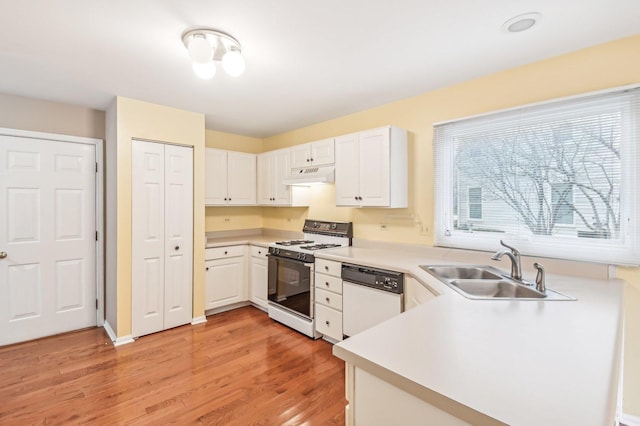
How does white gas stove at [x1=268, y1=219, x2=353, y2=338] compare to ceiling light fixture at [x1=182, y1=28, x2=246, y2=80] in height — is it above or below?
below

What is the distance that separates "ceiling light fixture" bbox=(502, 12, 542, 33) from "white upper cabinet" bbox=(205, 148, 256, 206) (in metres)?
3.40

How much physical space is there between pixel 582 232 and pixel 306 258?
2.29m

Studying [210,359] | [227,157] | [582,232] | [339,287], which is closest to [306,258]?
[339,287]

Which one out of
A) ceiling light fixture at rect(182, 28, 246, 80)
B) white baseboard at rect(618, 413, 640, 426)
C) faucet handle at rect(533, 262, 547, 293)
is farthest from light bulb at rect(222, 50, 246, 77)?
white baseboard at rect(618, 413, 640, 426)

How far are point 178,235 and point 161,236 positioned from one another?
7.0 inches

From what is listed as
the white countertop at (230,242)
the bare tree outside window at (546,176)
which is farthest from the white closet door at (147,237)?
the bare tree outside window at (546,176)

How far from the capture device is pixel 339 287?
290 cm

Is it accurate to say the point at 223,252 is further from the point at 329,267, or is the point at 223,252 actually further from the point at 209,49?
the point at 209,49

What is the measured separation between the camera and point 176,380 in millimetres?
2400

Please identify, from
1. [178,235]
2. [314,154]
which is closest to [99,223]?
[178,235]

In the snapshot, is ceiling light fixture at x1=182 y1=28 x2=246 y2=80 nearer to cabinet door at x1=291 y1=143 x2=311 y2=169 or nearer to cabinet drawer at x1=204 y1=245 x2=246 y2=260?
cabinet door at x1=291 y1=143 x2=311 y2=169

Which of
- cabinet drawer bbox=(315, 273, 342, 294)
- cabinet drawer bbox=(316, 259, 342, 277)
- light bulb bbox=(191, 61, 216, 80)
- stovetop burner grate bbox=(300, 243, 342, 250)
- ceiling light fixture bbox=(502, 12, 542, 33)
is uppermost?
ceiling light fixture bbox=(502, 12, 542, 33)

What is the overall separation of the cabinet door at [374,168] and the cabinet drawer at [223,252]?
1861 mm

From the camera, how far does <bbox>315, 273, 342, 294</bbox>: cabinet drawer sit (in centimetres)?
291
